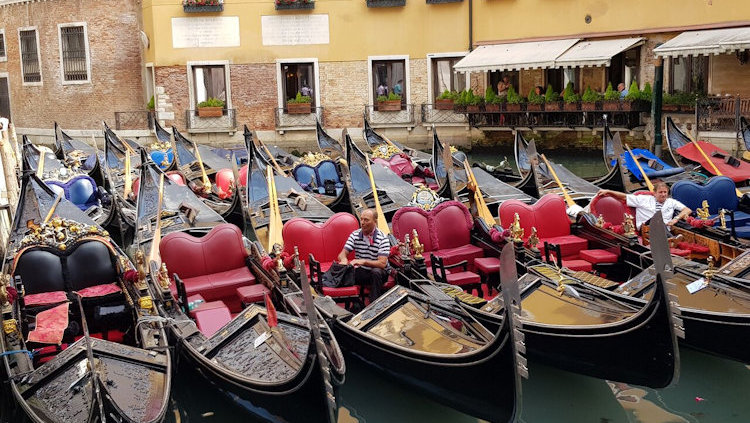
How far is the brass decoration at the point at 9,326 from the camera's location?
11.0ft

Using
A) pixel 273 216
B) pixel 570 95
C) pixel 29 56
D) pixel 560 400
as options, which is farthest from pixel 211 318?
pixel 29 56

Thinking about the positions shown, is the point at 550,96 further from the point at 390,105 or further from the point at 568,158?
the point at 390,105

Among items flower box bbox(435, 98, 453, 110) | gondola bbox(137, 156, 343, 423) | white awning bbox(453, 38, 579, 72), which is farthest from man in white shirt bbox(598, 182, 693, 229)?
flower box bbox(435, 98, 453, 110)

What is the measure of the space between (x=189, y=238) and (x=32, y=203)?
111 centimetres

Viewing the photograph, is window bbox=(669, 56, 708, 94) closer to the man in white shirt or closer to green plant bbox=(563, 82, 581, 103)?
green plant bbox=(563, 82, 581, 103)

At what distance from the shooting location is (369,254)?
4043 mm

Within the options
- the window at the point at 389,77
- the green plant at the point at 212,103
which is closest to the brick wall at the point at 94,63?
the green plant at the point at 212,103

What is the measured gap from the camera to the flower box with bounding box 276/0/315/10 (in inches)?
461

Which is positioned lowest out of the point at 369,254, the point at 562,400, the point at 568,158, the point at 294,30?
the point at 562,400

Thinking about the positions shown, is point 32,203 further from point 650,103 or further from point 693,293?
point 650,103

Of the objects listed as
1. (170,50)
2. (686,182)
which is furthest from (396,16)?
(686,182)

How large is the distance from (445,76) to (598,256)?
26.0 ft

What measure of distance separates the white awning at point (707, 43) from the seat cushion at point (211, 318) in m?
6.52

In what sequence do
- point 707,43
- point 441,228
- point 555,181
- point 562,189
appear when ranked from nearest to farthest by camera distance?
point 441,228, point 562,189, point 555,181, point 707,43
